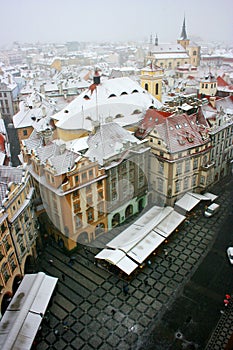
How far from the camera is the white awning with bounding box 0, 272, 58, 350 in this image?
3394 cm

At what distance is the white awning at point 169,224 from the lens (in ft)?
163

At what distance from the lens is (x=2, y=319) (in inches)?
1453

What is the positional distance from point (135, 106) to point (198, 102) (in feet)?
44.3

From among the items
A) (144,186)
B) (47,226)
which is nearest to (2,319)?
(47,226)

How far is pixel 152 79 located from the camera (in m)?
76.1

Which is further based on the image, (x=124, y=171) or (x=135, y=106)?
(x=135, y=106)

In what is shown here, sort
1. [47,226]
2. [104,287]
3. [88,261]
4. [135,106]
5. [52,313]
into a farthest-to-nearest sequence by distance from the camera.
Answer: [135,106], [47,226], [88,261], [104,287], [52,313]

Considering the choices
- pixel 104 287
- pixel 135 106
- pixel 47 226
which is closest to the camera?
pixel 104 287

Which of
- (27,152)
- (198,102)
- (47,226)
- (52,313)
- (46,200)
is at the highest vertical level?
(198,102)

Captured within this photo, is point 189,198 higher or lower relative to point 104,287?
higher

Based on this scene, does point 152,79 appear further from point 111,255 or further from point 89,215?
point 111,255

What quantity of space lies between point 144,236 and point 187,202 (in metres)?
13.0

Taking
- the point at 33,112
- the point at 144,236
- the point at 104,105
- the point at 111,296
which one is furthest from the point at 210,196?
the point at 33,112

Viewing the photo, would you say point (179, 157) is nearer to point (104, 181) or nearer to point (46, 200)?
point (104, 181)
